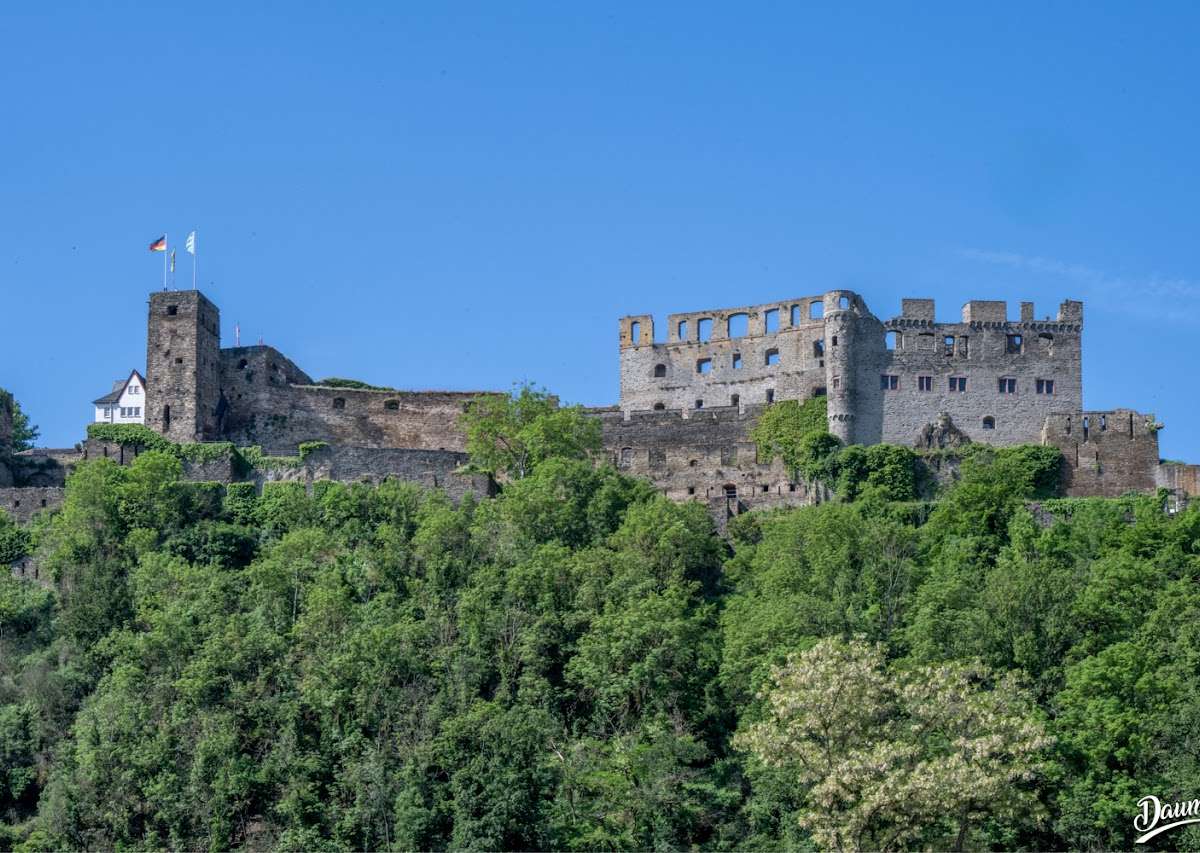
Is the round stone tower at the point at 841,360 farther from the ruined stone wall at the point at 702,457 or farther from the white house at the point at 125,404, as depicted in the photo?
the white house at the point at 125,404

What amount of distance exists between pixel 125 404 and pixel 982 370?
31.3 metres

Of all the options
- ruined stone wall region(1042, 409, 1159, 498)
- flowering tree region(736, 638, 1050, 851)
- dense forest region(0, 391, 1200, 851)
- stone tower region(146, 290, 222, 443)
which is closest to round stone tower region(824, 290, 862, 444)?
dense forest region(0, 391, 1200, 851)

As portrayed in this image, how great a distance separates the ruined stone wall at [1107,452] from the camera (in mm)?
73875

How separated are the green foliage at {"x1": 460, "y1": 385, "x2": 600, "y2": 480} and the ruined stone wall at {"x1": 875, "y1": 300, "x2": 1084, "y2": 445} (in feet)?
32.4

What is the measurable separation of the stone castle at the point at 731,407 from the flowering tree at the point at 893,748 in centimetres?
2229

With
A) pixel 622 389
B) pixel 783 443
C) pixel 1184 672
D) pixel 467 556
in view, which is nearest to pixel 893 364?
pixel 783 443

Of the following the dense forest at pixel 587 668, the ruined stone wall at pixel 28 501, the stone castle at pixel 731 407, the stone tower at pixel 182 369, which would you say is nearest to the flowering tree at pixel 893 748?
the dense forest at pixel 587 668

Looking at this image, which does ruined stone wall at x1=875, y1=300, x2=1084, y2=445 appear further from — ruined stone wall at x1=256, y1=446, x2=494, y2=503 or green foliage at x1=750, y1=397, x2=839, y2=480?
ruined stone wall at x1=256, y1=446, x2=494, y2=503

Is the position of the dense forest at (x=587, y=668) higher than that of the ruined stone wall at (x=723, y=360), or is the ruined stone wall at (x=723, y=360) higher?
the ruined stone wall at (x=723, y=360)

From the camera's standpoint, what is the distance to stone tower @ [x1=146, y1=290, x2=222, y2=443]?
3098 inches

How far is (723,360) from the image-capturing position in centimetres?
8244

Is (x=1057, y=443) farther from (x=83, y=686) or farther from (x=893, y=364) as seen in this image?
(x=83, y=686)

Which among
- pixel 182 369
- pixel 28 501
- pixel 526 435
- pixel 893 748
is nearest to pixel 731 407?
pixel 526 435

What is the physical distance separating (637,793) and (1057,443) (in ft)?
84.9
